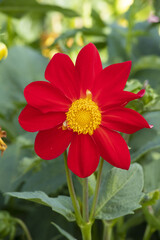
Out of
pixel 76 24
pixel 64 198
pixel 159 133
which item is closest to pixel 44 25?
pixel 76 24

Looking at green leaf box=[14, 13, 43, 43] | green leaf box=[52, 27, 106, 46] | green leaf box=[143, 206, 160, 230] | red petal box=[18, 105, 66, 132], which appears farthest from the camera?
green leaf box=[14, 13, 43, 43]

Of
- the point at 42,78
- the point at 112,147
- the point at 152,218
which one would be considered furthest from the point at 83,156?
the point at 42,78

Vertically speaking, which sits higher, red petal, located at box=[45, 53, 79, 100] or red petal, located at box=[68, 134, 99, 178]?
red petal, located at box=[45, 53, 79, 100]

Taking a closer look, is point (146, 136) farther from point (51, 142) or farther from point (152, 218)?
point (51, 142)

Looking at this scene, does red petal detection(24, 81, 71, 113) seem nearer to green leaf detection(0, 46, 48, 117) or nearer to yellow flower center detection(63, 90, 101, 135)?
yellow flower center detection(63, 90, 101, 135)

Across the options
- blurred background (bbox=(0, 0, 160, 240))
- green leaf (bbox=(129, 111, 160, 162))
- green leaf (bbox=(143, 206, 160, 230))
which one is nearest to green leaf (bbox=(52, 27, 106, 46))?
blurred background (bbox=(0, 0, 160, 240))

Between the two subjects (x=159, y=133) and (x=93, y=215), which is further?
(x=159, y=133)

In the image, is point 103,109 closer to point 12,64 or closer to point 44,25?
point 12,64
